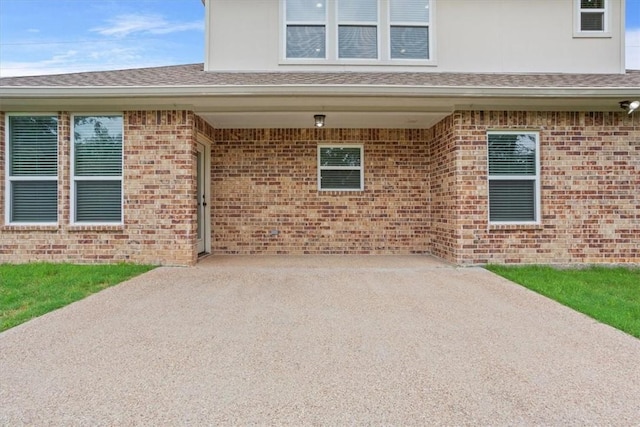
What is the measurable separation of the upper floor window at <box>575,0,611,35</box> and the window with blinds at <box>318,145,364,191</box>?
518cm

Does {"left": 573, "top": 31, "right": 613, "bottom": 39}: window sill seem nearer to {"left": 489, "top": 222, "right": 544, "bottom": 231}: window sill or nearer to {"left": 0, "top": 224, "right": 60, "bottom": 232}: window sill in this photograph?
{"left": 489, "top": 222, "right": 544, "bottom": 231}: window sill

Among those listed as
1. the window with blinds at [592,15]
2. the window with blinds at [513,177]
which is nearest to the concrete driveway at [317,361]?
the window with blinds at [513,177]

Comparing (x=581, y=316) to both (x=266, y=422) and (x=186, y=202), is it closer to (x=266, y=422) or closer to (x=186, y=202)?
(x=266, y=422)

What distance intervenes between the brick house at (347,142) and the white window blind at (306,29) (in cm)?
Result: 3

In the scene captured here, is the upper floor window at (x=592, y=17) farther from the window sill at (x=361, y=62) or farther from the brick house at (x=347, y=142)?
the window sill at (x=361, y=62)

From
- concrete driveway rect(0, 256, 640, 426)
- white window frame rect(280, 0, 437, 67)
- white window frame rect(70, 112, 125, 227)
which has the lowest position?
concrete driveway rect(0, 256, 640, 426)

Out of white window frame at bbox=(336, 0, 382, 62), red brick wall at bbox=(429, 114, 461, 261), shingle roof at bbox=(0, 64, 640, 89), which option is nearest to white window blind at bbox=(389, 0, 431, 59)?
white window frame at bbox=(336, 0, 382, 62)

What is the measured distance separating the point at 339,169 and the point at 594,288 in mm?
4997

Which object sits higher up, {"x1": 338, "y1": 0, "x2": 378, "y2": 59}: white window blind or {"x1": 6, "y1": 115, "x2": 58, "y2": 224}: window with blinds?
{"x1": 338, "y1": 0, "x2": 378, "y2": 59}: white window blind

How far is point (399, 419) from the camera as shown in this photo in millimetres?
2268

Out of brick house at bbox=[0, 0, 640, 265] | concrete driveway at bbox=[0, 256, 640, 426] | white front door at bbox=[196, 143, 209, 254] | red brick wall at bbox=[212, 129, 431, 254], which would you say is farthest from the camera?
red brick wall at bbox=[212, 129, 431, 254]

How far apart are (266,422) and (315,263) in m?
5.14

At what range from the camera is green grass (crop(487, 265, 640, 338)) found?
417 cm

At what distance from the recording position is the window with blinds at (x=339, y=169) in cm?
856
